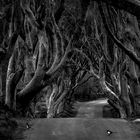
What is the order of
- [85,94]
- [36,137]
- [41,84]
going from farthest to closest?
[85,94], [41,84], [36,137]

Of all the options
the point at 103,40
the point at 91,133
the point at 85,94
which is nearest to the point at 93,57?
the point at 103,40

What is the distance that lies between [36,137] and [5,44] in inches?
144

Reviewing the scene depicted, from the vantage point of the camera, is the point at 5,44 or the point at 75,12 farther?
the point at 75,12

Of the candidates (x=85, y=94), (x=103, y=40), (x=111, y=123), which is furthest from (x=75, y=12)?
(x=85, y=94)

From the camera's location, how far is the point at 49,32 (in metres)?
8.95

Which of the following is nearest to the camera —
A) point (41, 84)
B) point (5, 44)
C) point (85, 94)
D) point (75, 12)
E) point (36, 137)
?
point (36, 137)

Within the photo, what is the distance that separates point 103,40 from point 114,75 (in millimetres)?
2000

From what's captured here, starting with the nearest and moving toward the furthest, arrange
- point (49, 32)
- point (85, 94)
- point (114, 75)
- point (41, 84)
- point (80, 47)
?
point (41, 84)
point (49, 32)
point (114, 75)
point (80, 47)
point (85, 94)

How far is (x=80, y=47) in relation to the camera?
16000 millimetres

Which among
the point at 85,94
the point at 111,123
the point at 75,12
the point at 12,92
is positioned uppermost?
the point at 75,12

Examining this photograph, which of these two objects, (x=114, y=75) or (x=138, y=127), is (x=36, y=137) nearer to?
(x=138, y=127)

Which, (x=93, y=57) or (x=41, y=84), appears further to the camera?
(x=93, y=57)

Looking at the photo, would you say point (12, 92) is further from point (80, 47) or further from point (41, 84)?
point (80, 47)

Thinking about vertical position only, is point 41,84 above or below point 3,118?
above
